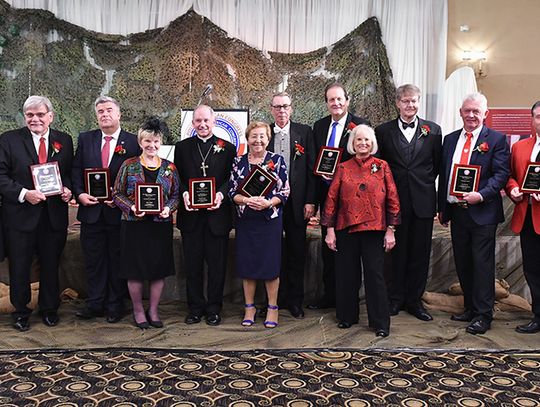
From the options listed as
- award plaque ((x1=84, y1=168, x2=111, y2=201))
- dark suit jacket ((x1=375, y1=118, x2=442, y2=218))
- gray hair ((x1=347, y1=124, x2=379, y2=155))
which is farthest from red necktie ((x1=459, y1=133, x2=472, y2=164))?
award plaque ((x1=84, y1=168, x2=111, y2=201))

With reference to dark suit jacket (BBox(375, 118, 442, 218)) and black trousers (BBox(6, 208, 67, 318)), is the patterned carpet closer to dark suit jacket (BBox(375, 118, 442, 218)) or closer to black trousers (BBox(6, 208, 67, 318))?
black trousers (BBox(6, 208, 67, 318))

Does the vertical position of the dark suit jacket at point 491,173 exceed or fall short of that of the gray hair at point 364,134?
it falls short

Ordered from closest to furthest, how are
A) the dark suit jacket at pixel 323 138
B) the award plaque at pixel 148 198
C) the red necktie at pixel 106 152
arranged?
1. the award plaque at pixel 148 198
2. the red necktie at pixel 106 152
3. the dark suit jacket at pixel 323 138

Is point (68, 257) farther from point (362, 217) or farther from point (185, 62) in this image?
point (185, 62)

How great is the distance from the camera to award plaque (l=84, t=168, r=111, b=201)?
12.9 ft

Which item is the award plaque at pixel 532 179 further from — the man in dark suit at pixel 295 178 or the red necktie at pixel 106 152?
the red necktie at pixel 106 152

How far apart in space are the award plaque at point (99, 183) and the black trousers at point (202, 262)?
1.94ft

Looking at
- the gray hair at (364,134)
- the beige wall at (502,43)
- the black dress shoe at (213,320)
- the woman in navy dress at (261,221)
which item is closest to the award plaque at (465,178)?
the gray hair at (364,134)

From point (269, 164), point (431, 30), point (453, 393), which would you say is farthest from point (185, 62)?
point (453, 393)

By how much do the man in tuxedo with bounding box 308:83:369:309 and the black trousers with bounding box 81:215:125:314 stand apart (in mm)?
1489

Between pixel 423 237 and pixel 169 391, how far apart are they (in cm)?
213

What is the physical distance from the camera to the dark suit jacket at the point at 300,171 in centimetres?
407

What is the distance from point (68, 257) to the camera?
466 centimetres

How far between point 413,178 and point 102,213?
7.11 feet
